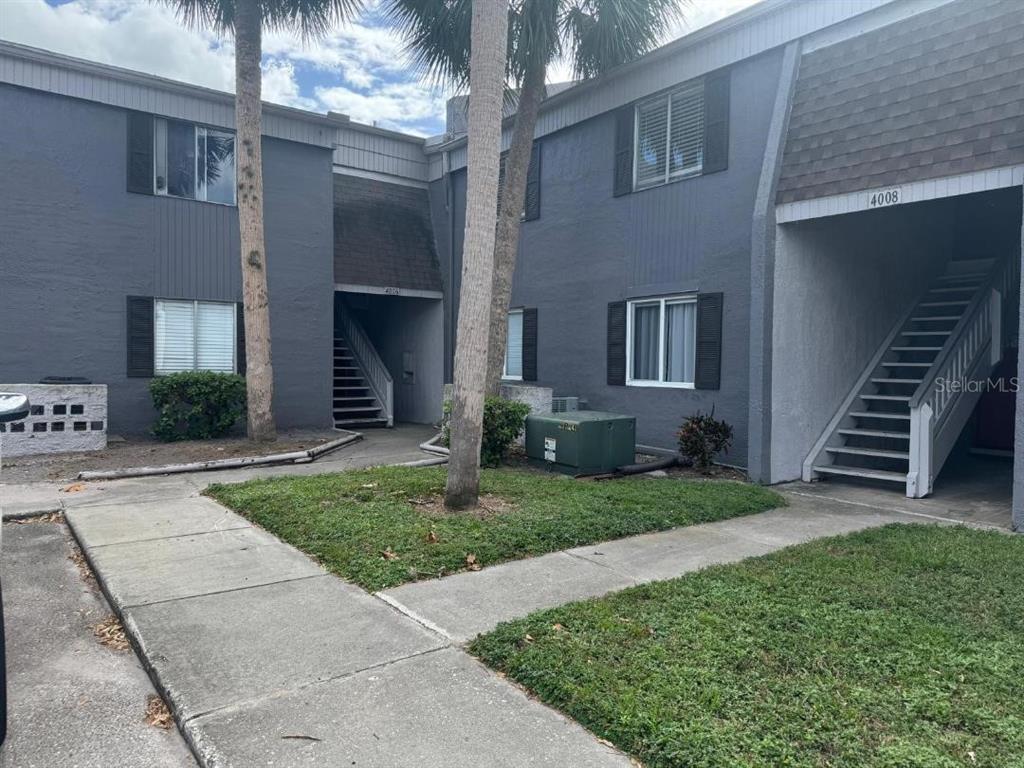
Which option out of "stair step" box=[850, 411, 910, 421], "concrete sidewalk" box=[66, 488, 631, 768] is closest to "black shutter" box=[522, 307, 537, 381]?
"stair step" box=[850, 411, 910, 421]

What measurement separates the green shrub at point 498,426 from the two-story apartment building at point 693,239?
7.01 feet

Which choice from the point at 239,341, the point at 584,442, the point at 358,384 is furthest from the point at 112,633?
the point at 358,384

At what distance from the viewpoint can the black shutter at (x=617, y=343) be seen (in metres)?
10.8

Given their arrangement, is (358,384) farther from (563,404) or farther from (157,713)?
(157,713)

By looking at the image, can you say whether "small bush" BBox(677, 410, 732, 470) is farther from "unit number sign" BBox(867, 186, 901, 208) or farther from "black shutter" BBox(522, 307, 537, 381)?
"black shutter" BBox(522, 307, 537, 381)

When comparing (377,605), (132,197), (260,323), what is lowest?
(377,605)

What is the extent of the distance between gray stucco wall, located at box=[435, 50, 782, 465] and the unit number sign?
5.73 ft

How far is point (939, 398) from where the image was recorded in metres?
8.31

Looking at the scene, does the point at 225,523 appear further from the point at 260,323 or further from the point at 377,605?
the point at 260,323

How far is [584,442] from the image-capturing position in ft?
28.2

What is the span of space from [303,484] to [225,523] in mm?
1361

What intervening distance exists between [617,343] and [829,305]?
305cm

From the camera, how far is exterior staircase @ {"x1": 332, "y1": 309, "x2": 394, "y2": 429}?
14.3 m

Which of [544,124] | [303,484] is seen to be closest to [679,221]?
[544,124]
